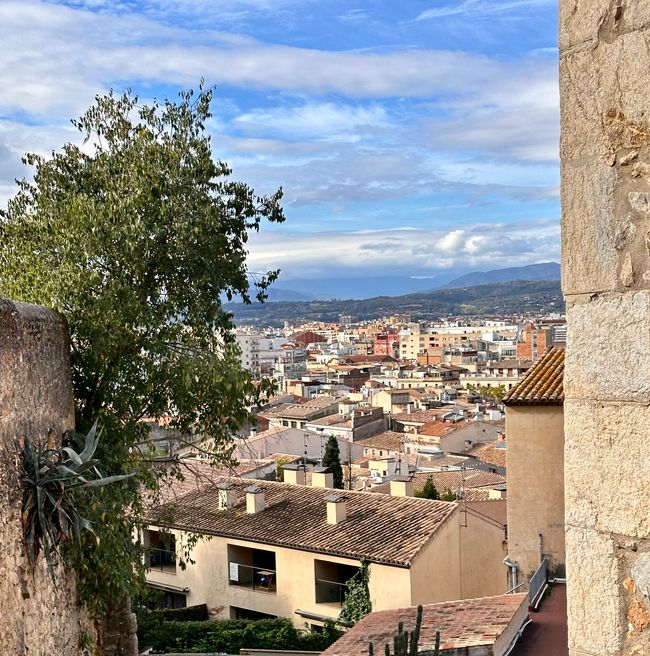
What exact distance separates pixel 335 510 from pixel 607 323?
1721cm

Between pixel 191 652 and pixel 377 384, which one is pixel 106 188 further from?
pixel 377 384

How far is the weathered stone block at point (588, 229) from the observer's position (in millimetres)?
1672

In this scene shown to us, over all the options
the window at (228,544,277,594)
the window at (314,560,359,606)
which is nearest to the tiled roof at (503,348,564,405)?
the window at (314,560,359,606)

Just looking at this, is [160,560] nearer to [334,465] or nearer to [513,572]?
[334,465]

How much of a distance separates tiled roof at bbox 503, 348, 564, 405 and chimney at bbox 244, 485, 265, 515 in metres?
8.80

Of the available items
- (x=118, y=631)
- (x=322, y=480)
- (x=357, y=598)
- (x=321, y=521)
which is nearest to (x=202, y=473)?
(x=322, y=480)

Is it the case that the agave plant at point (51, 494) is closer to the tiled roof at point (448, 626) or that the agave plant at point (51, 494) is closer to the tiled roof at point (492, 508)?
the tiled roof at point (448, 626)

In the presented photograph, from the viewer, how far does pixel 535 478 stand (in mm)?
12516

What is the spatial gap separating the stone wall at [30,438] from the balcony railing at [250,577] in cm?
1020

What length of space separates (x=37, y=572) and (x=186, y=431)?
3.18 metres

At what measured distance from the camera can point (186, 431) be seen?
418 inches

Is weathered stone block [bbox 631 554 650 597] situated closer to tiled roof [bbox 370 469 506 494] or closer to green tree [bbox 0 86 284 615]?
green tree [bbox 0 86 284 615]

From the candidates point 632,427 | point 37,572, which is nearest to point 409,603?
point 37,572

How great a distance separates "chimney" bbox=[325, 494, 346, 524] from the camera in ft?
60.2
